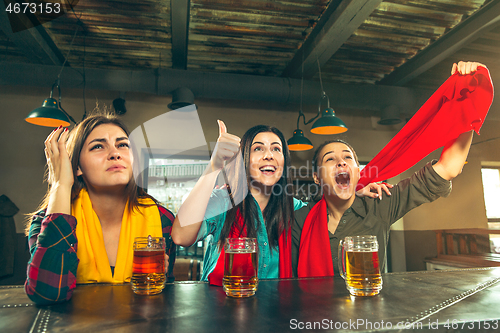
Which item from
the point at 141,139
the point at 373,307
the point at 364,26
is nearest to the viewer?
the point at 373,307

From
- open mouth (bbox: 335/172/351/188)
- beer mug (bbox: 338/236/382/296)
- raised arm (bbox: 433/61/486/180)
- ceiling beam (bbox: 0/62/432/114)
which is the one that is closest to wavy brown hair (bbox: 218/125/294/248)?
open mouth (bbox: 335/172/351/188)

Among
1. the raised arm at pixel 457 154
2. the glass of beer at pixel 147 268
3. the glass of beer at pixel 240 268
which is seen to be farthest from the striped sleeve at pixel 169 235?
the raised arm at pixel 457 154

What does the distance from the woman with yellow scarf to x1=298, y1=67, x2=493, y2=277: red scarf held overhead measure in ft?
2.34

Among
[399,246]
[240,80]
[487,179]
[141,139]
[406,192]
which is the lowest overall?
[399,246]

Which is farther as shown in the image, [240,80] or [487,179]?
[487,179]

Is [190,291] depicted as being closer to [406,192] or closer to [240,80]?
[406,192]

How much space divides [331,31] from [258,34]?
89 centimetres

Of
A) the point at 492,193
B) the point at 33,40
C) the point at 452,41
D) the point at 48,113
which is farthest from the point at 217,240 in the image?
the point at 492,193

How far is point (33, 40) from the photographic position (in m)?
3.63

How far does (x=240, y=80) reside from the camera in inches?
166

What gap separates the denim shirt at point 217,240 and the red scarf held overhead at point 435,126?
203 millimetres

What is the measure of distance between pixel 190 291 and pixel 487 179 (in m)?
6.79

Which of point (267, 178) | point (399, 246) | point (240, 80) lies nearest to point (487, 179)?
point (399, 246)

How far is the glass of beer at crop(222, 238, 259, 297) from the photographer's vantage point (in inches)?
36.8
